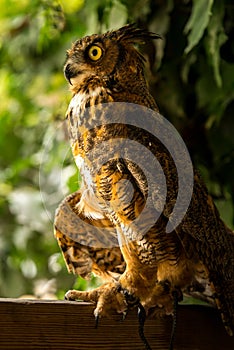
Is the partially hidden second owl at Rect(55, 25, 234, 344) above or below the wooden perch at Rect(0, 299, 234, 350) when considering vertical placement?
above

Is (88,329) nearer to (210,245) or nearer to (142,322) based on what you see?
(142,322)

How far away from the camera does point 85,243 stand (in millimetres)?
1857

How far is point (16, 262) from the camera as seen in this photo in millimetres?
2982

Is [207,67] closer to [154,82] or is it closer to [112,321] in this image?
[154,82]

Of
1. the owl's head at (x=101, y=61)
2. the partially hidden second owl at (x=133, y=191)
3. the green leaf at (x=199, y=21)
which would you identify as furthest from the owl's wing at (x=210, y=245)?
the green leaf at (x=199, y=21)

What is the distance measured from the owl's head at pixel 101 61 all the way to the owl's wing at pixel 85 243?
0.98ft

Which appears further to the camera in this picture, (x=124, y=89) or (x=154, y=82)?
(x=154, y=82)

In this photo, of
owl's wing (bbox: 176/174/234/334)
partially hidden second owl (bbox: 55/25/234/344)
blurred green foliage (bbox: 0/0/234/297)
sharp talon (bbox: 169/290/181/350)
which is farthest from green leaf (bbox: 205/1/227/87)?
sharp talon (bbox: 169/290/181/350)

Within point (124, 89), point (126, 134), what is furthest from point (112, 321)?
point (124, 89)

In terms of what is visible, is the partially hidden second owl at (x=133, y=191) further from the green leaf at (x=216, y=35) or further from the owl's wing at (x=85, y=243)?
the green leaf at (x=216, y=35)

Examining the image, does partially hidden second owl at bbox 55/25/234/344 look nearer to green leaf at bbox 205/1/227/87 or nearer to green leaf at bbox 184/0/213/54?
green leaf at bbox 184/0/213/54

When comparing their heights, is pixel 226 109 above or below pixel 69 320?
above

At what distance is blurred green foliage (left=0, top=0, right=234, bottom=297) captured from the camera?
7.46 ft

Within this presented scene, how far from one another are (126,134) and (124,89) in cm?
12
